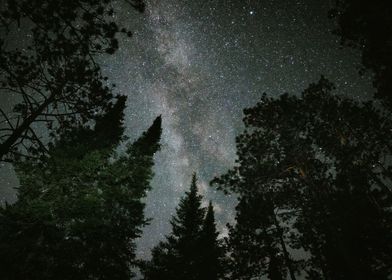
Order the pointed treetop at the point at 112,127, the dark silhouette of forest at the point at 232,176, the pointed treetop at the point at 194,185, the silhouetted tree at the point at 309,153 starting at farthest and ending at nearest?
1. the pointed treetop at the point at 194,185
2. the pointed treetop at the point at 112,127
3. the silhouetted tree at the point at 309,153
4. the dark silhouette of forest at the point at 232,176

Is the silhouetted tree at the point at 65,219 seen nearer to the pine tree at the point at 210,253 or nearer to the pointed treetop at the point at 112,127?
the pointed treetop at the point at 112,127

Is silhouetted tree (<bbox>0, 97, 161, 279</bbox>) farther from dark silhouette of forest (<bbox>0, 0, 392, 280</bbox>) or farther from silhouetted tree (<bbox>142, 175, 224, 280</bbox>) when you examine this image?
silhouetted tree (<bbox>142, 175, 224, 280</bbox>)

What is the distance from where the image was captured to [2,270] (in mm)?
11047

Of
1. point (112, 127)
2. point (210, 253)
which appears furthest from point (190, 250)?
point (112, 127)

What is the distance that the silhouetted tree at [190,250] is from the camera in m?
23.1

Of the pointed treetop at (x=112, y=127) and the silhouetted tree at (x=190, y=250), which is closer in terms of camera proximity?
the pointed treetop at (x=112, y=127)

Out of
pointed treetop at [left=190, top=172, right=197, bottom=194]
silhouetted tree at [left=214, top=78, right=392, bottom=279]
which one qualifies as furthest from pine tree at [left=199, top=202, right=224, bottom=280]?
silhouetted tree at [left=214, top=78, right=392, bottom=279]

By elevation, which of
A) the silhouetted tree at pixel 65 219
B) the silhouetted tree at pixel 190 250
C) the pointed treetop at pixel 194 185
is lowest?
the silhouetted tree at pixel 65 219

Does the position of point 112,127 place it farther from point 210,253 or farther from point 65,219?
point 210,253

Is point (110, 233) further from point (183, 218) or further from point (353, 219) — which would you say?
point (353, 219)

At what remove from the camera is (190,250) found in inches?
959

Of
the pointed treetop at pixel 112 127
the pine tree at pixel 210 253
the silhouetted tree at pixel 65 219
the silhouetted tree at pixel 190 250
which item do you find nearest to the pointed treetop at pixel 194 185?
the silhouetted tree at pixel 190 250

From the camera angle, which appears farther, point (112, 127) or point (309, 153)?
point (112, 127)

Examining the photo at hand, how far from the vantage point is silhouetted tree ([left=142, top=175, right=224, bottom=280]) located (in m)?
23.1
